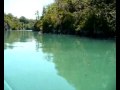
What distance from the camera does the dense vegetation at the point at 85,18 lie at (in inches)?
933

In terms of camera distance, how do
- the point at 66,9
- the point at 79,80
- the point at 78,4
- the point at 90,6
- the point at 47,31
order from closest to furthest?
the point at 79,80
the point at 90,6
the point at 78,4
the point at 66,9
the point at 47,31

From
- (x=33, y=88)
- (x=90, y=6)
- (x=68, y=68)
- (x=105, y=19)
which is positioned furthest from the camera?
(x=90, y=6)

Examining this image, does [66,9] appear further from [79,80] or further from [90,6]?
[79,80]

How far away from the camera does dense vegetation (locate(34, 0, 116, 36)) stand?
2370 cm

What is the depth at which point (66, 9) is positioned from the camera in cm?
3341

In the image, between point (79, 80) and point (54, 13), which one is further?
point (54, 13)

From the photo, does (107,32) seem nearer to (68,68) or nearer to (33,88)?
(68,68)

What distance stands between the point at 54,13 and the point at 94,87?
1338 inches

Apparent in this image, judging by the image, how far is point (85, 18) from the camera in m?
27.0
